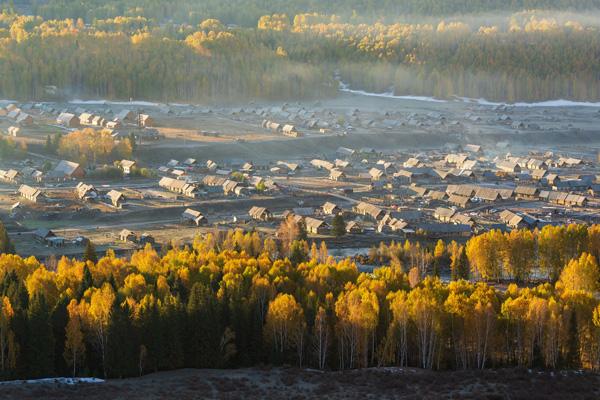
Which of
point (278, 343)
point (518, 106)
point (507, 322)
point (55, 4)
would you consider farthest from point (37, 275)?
point (55, 4)

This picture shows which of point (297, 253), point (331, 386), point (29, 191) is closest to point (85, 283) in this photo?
point (331, 386)

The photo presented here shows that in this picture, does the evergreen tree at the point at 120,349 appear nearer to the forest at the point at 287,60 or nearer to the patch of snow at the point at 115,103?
the patch of snow at the point at 115,103

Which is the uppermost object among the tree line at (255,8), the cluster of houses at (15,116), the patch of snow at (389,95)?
the tree line at (255,8)

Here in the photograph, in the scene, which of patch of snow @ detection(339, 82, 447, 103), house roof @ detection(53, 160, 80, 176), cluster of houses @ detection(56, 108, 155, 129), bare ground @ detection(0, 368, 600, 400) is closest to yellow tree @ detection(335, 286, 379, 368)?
bare ground @ detection(0, 368, 600, 400)

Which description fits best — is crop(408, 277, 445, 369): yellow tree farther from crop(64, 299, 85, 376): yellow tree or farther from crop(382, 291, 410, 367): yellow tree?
crop(64, 299, 85, 376): yellow tree

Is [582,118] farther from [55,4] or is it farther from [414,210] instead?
[55,4]

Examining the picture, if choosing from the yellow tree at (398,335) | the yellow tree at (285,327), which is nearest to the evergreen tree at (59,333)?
the yellow tree at (285,327)
